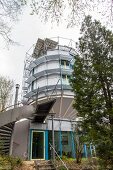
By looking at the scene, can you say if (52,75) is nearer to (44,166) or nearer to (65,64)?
(65,64)

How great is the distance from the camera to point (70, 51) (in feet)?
70.5

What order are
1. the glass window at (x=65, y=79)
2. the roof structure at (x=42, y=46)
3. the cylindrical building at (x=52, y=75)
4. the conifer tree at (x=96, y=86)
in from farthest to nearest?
the roof structure at (x=42, y=46), the glass window at (x=65, y=79), the cylindrical building at (x=52, y=75), the conifer tree at (x=96, y=86)

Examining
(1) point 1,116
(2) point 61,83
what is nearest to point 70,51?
(2) point 61,83

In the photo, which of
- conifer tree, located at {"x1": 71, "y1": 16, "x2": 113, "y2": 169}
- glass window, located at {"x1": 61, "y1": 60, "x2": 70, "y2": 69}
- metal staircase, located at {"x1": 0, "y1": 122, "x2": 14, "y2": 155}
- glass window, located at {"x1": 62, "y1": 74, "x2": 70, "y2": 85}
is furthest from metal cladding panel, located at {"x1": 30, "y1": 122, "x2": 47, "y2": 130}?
glass window, located at {"x1": 61, "y1": 60, "x2": 70, "y2": 69}

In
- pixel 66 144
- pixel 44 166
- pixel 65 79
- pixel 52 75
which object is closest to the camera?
pixel 44 166

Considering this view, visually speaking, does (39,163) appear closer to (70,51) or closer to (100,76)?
(100,76)

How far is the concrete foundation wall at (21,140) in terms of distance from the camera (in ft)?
46.0

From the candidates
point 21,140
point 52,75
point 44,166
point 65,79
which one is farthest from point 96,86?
point 52,75

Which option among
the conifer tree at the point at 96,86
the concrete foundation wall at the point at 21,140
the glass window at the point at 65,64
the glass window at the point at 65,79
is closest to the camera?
the conifer tree at the point at 96,86

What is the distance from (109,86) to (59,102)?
7.99 metres

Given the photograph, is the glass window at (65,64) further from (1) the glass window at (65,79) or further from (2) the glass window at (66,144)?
(2) the glass window at (66,144)

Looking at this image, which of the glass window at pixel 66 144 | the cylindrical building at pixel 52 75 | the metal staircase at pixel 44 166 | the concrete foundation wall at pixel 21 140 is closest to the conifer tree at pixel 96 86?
the metal staircase at pixel 44 166

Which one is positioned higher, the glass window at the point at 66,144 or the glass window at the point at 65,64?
the glass window at the point at 65,64

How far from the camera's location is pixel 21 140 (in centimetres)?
1447
